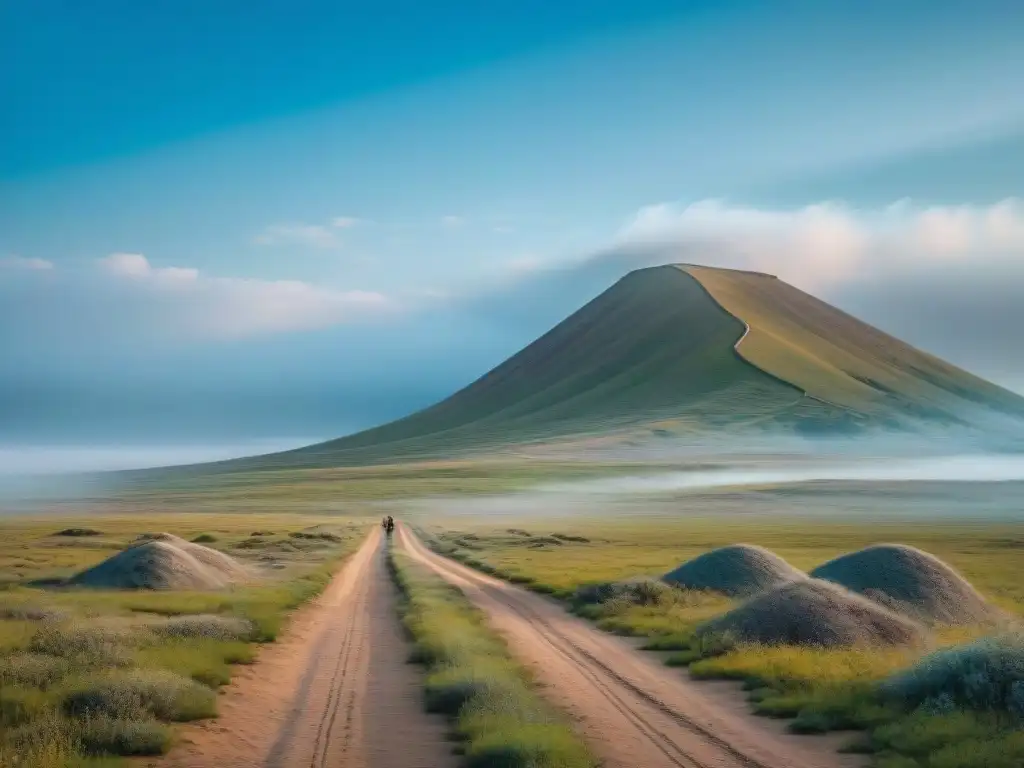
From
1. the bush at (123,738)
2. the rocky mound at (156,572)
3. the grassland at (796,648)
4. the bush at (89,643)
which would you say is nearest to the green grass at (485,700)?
the grassland at (796,648)

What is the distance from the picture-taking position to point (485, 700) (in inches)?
814

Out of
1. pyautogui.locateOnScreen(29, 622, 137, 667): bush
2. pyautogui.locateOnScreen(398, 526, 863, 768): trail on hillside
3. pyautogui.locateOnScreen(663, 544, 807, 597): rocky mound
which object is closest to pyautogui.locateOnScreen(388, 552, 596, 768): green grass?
pyautogui.locateOnScreen(398, 526, 863, 768): trail on hillside

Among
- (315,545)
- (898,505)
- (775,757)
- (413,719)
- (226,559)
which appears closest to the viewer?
(775,757)

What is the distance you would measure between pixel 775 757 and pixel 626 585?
2635cm

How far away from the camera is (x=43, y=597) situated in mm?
41906

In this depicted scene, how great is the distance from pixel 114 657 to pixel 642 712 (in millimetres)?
12749

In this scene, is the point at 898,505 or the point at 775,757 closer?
the point at 775,757

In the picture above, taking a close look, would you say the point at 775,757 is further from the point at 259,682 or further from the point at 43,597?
the point at 43,597

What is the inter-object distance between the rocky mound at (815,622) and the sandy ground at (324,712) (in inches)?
432

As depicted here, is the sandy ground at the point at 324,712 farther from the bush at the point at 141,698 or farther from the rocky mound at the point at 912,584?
the rocky mound at the point at 912,584

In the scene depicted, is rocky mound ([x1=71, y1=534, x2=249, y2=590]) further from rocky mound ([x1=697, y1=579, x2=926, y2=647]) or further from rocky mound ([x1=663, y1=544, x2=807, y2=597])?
rocky mound ([x1=697, y1=579, x2=926, y2=647])

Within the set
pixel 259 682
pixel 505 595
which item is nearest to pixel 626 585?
pixel 505 595

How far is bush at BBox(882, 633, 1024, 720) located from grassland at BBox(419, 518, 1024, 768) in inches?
8.3

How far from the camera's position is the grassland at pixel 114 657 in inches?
688
